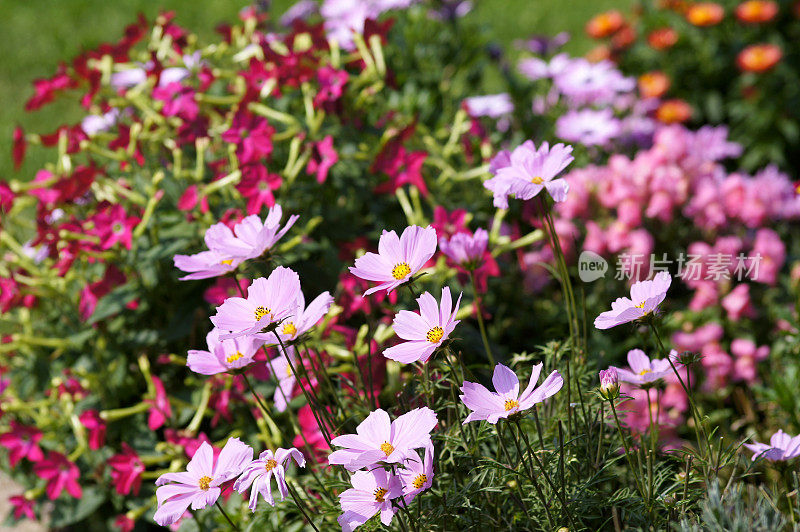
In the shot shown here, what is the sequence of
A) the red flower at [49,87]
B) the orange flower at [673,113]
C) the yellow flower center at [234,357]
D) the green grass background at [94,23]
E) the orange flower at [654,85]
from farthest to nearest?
the green grass background at [94,23] < the orange flower at [654,85] < the orange flower at [673,113] < the red flower at [49,87] < the yellow flower center at [234,357]

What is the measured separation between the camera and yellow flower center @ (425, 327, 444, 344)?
0.93 m

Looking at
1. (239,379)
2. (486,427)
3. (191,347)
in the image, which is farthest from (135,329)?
(486,427)

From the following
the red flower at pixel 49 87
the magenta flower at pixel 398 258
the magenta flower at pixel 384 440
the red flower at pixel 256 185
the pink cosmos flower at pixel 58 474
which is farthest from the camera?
the red flower at pixel 49 87

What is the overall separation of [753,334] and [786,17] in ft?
6.39

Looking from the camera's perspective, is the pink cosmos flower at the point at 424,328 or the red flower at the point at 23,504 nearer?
the pink cosmos flower at the point at 424,328

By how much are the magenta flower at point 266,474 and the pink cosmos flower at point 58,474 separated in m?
0.85

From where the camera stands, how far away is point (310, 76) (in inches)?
72.2

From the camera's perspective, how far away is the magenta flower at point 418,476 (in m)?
0.91

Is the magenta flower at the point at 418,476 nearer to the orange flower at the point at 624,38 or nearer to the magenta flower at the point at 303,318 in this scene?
the magenta flower at the point at 303,318

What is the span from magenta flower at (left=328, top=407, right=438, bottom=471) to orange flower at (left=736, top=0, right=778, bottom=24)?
310cm

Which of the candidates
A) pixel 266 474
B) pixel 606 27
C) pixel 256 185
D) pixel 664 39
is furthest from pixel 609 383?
pixel 606 27

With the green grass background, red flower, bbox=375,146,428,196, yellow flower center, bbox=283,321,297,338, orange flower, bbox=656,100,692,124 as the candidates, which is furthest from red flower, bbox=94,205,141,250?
the green grass background

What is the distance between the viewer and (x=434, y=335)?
93 centimetres

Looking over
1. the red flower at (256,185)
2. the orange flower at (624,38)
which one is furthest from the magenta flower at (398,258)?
the orange flower at (624,38)
